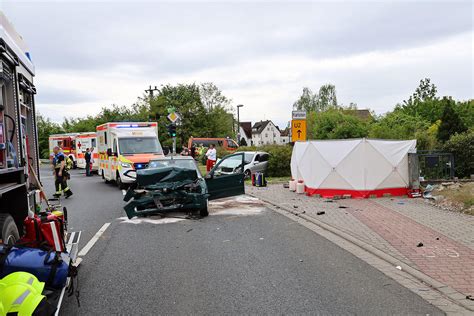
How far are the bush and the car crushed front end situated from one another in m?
11.1

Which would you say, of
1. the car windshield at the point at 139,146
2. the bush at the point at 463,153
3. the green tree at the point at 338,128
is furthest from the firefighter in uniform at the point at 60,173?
the green tree at the point at 338,128

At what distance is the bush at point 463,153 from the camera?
17109 millimetres

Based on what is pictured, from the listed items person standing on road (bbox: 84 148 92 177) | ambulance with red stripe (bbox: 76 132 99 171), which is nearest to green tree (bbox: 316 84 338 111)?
ambulance with red stripe (bbox: 76 132 99 171)

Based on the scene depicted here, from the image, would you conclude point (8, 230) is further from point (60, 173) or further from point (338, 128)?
point (338, 128)

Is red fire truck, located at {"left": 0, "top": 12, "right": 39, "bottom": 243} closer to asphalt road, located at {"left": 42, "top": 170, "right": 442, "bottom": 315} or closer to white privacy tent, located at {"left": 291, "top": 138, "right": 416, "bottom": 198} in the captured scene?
asphalt road, located at {"left": 42, "top": 170, "right": 442, "bottom": 315}

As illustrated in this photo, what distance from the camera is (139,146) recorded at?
18.9 metres

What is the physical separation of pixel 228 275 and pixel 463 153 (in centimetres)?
1434

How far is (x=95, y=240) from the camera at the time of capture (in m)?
8.60

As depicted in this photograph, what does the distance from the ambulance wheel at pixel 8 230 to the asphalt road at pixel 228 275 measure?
3.08 feet

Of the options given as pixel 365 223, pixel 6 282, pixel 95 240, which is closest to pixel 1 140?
pixel 6 282

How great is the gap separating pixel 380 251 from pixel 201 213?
5.16m

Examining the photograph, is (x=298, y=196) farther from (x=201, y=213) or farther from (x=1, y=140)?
(x=1, y=140)

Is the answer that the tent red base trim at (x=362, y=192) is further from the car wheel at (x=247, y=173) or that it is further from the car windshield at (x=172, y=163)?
the car wheel at (x=247, y=173)

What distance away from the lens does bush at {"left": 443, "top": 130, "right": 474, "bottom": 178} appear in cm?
1711
